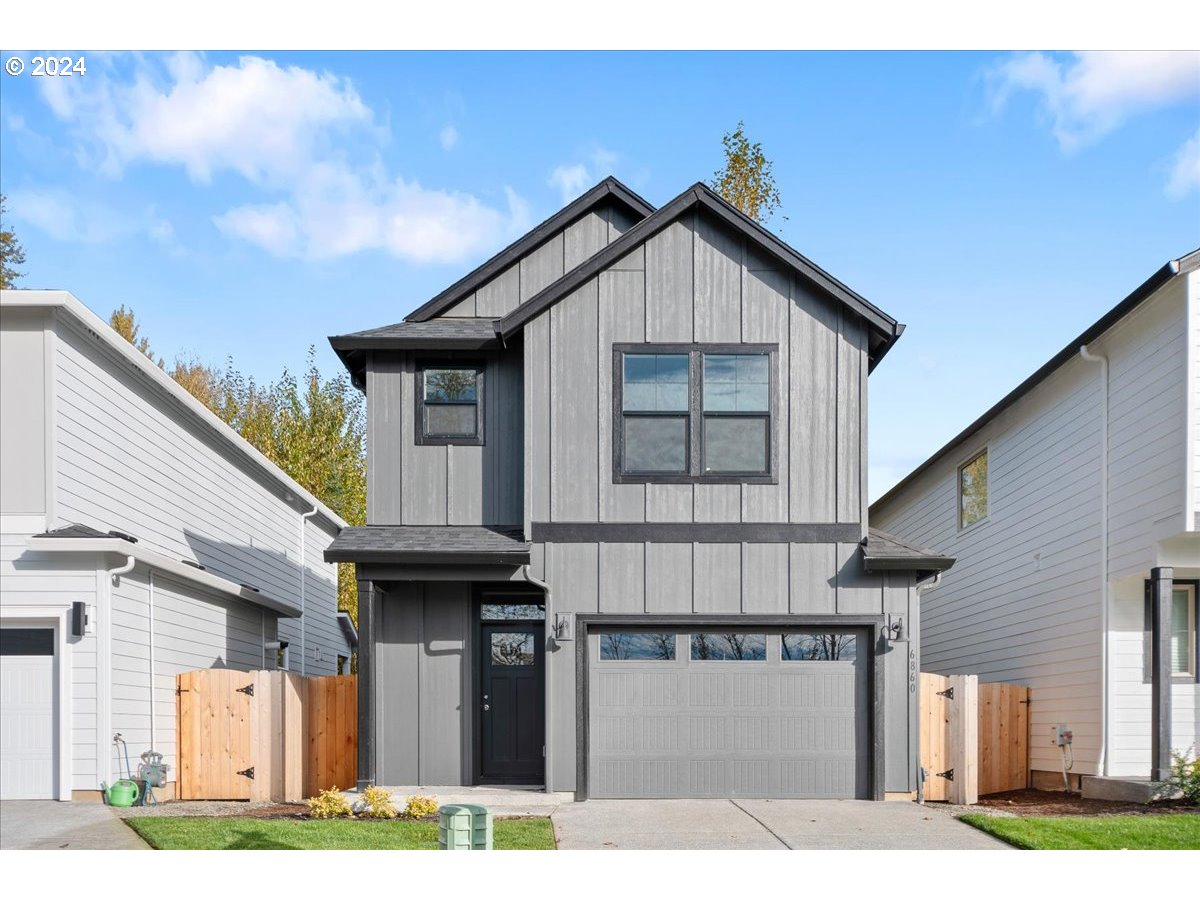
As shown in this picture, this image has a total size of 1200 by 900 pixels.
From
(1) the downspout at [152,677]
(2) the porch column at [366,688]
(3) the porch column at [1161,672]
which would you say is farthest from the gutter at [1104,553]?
(1) the downspout at [152,677]

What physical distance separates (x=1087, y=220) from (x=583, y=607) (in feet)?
24.5

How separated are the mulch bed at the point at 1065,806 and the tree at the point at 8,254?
41.3 feet

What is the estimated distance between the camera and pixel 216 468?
18.3 m

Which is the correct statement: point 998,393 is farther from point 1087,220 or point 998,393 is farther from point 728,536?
point 728,536

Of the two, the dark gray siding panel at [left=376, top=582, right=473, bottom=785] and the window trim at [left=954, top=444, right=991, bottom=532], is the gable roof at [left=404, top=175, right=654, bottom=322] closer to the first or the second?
the dark gray siding panel at [left=376, top=582, right=473, bottom=785]

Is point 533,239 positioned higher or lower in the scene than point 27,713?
higher

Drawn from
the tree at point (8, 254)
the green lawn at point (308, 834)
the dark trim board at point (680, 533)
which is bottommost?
the green lawn at point (308, 834)

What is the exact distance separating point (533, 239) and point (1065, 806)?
893 centimetres

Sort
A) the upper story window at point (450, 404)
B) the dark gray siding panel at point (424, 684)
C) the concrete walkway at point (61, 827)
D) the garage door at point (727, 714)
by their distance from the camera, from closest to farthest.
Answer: the concrete walkway at point (61, 827) → the garage door at point (727, 714) → the dark gray siding panel at point (424, 684) → the upper story window at point (450, 404)

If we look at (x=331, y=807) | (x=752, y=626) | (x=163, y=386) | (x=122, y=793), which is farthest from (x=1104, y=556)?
(x=163, y=386)

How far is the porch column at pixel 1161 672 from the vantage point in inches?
523

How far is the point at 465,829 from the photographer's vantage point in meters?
9.12

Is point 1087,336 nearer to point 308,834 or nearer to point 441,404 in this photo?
point 441,404

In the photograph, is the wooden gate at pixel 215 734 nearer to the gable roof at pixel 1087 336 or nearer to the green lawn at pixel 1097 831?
the green lawn at pixel 1097 831
